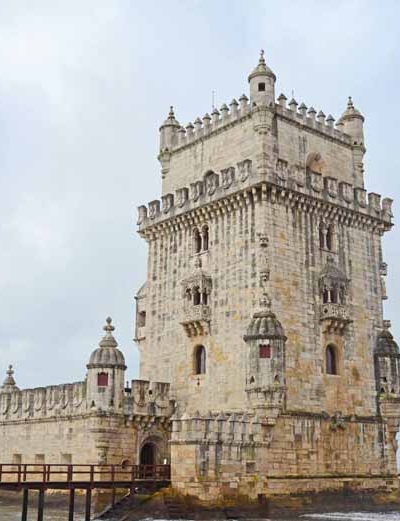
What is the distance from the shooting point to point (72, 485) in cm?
3234

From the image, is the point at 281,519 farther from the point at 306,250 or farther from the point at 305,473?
the point at 306,250

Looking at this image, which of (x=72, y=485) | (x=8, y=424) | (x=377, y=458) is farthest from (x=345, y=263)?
(x=8, y=424)

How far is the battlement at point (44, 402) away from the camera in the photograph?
4028cm

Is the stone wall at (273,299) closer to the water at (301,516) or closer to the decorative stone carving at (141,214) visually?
the decorative stone carving at (141,214)

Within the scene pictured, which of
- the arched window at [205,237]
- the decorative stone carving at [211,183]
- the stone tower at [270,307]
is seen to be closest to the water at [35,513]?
the stone tower at [270,307]

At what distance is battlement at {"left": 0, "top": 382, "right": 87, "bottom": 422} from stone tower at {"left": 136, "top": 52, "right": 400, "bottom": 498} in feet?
16.9

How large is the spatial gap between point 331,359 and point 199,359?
23.2ft

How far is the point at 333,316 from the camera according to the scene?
3966cm

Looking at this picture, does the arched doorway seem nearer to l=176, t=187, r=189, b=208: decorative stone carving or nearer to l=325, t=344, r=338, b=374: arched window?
l=325, t=344, r=338, b=374: arched window

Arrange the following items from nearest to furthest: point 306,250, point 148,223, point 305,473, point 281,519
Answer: point 281,519 → point 305,473 → point 306,250 → point 148,223

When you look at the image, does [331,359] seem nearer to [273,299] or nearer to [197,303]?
[273,299]

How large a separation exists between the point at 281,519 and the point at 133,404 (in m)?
9.44

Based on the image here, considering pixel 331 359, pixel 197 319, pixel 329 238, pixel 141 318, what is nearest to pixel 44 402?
pixel 141 318

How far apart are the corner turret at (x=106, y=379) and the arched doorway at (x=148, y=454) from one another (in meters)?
3.29
